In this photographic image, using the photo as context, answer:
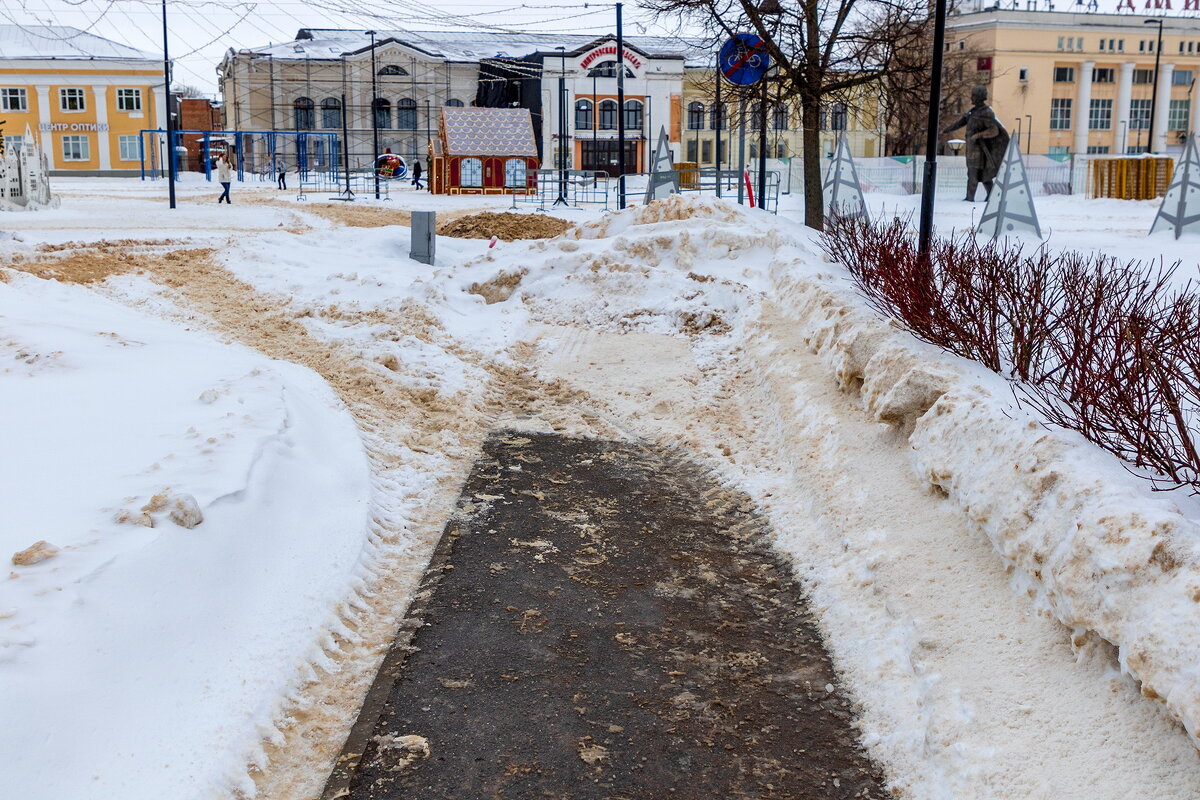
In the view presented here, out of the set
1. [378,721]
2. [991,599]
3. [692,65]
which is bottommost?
[378,721]

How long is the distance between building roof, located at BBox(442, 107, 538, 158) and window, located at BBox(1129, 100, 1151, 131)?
50755 millimetres

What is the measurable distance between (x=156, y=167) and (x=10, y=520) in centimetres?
6350

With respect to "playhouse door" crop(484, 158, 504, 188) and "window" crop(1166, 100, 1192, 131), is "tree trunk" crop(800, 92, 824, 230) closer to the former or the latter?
"playhouse door" crop(484, 158, 504, 188)

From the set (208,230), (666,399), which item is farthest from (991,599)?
(208,230)

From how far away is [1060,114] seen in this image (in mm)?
73000

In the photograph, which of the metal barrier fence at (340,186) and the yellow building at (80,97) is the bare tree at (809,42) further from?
the yellow building at (80,97)

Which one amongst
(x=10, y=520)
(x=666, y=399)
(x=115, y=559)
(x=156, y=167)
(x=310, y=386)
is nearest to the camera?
(x=115, y=559)

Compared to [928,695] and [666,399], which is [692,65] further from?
[928,695]

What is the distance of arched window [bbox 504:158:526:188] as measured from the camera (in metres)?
41.8

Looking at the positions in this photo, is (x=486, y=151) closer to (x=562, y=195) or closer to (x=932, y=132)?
(x=562, y=195)

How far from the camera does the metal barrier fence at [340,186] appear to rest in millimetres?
40156

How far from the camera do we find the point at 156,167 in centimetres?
6272

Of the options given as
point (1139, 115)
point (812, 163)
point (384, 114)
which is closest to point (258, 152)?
point (384, 114)

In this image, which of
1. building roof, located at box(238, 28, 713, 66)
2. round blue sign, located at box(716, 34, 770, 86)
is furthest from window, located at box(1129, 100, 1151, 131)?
round blue sign, located at box(716, 34, 770, 86)
